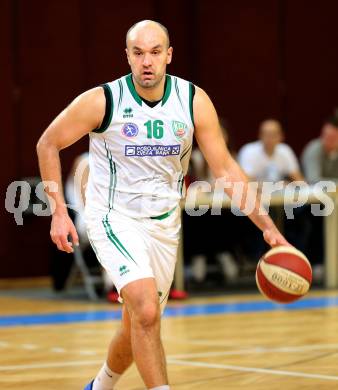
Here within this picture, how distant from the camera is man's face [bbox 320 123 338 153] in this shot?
1266 cm

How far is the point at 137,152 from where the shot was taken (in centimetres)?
526

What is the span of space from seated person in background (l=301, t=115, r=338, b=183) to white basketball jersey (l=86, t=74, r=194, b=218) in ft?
24.7

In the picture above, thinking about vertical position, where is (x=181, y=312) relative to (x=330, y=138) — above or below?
below

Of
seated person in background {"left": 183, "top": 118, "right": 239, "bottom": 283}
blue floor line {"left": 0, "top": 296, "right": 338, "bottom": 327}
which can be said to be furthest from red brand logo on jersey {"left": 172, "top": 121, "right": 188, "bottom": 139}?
seated person in background {"left": 183, "top": 118, "right": 239, "bottom": 283}

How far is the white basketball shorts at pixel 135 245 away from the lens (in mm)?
5070

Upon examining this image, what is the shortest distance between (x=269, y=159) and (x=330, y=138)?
2.57 feet

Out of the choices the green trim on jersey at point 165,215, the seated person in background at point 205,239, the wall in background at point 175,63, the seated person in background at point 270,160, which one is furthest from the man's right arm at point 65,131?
the wall in background at point 175,63

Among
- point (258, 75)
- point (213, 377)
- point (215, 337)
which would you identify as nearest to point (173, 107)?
point (213, 377)

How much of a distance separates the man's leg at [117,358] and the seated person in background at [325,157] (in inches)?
290

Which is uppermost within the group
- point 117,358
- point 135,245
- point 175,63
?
point 175,63

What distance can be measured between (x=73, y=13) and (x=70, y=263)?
3.42 metres

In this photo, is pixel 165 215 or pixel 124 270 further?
pixel 165 215

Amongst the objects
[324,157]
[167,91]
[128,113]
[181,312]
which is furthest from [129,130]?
[324,157]

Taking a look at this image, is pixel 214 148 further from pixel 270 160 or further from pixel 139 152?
pixel 270 160
